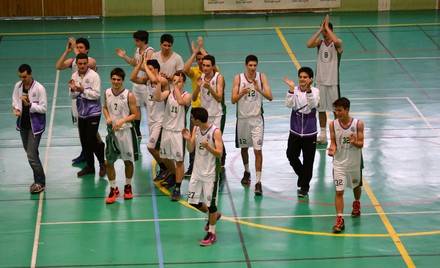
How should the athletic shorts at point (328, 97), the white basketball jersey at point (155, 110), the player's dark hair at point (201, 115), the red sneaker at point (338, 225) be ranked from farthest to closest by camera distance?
the athletic shorts at point (328, 97)
the white basketball jersey at point (155, 110)
the red sneaker at point (338, 225)
the player's dark hair at point (201, 115)

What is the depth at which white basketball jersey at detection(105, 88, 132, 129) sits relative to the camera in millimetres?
14188

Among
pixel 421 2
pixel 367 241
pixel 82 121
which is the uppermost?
pixel 421 2

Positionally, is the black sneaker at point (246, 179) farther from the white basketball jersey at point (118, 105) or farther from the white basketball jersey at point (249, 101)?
the white basketball jersey at point (118, 105)

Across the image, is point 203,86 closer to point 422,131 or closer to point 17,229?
point 17,229

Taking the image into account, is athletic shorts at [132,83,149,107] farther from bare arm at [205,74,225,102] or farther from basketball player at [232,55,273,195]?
basketball player at [232,55,273,195]

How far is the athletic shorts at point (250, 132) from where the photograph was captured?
1477 cm

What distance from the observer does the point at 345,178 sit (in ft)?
43.6

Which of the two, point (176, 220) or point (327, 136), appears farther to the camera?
point (327, 136)

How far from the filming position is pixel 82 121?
15320mm

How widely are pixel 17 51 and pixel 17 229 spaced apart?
38.2 feet

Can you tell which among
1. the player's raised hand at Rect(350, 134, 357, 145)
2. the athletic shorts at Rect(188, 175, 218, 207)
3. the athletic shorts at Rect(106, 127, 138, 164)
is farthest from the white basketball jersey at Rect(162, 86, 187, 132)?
the player's raised hand at Rect(350, 134, 357, 145)

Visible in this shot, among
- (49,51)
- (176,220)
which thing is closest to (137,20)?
(49,51)

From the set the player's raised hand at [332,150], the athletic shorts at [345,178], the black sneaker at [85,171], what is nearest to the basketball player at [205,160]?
the player's raised hand at [332,150]

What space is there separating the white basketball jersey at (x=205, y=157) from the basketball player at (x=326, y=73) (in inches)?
191
